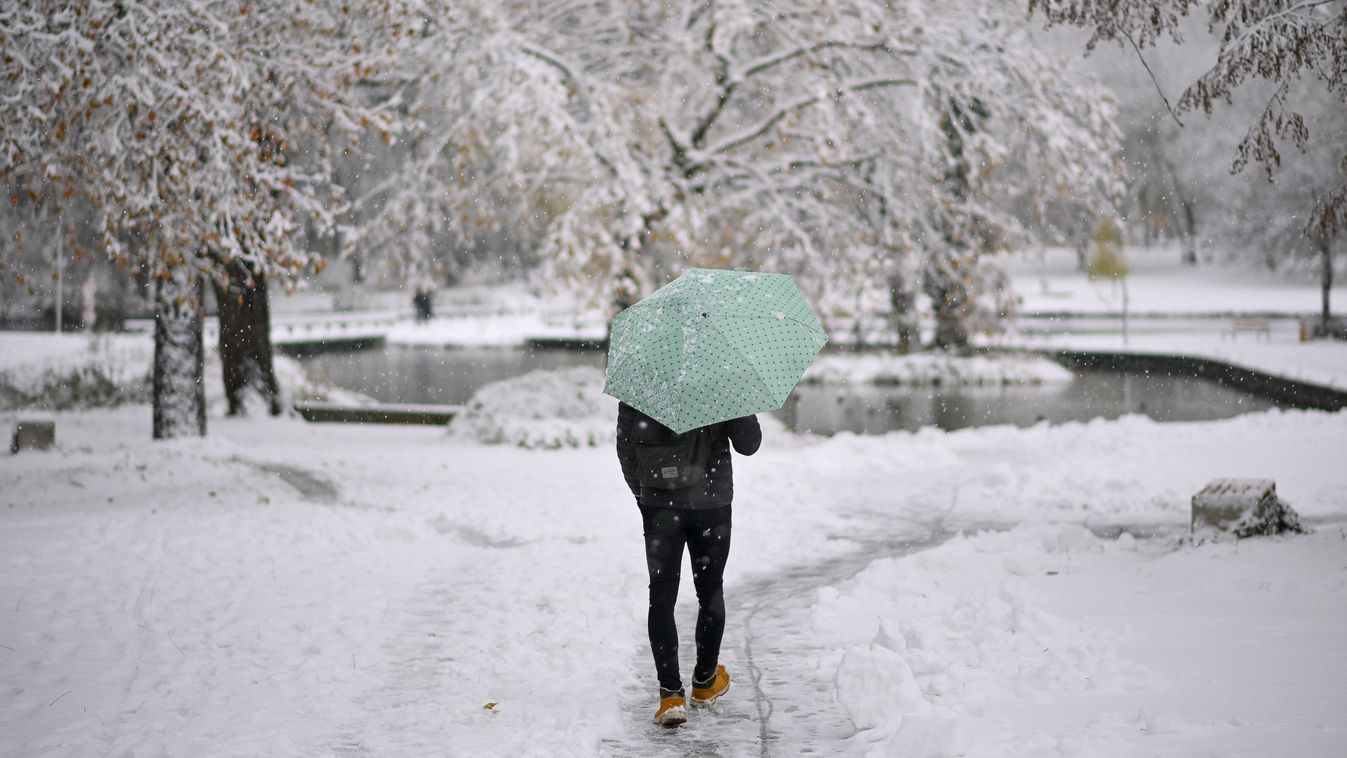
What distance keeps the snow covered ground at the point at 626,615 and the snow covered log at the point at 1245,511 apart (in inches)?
10.1

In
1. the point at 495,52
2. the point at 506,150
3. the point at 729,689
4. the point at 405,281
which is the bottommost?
the point at 729,689

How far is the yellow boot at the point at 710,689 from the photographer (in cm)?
623

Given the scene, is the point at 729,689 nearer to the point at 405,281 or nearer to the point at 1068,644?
the point at 1068,644

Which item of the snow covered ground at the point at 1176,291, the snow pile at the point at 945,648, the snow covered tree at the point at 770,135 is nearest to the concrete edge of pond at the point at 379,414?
the snow covered tree at the point at 770,135

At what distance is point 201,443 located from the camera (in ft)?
52.6

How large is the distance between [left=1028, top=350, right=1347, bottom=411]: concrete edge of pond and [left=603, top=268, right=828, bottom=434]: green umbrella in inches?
846

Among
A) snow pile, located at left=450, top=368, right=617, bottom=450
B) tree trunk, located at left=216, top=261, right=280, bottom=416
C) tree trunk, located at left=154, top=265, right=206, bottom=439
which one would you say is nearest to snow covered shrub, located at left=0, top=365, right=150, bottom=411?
tree trunk, located at left=216, top=261, right=280, bottom=416

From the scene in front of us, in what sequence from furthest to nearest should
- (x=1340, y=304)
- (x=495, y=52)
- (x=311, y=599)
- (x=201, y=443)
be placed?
(x=1340, y=304) < (x=495, y=52) < (x=201, y=443) < (x=311, y=599)

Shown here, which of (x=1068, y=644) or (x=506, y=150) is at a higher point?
(x=506, y=150)

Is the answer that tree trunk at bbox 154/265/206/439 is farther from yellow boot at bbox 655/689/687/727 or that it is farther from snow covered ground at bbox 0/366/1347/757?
yellow boot at bbox 655/689/687/727

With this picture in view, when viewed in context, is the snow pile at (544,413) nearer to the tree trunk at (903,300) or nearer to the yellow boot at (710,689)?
the tree trunk at (903,300)

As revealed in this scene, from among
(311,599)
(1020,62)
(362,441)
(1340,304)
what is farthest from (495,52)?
(1340,304)

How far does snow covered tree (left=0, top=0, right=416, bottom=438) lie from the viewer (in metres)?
10.0

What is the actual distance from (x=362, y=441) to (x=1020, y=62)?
11226mm
